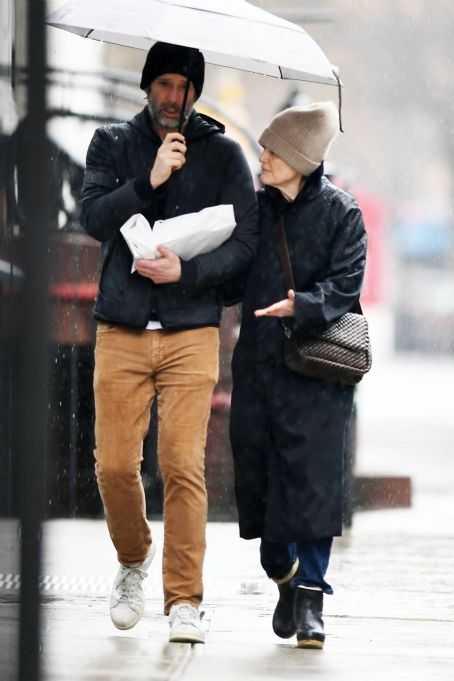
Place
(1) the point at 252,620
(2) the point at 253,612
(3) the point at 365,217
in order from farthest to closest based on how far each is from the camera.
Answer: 1. (3) the point at 365,217
2. (2) the point at 253,612
3. (1) the point at 252,620

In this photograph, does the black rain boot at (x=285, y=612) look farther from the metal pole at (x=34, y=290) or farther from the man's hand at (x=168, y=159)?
the metal pole at (x=34, y=290)

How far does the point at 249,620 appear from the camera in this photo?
6145 millimetres

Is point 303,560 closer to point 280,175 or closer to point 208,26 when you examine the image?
point 280,175

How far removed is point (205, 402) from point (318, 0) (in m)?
48.1

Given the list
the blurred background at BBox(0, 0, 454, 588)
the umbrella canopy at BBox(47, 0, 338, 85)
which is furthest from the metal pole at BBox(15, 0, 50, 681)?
the umbrella canopy at BBox(47, 0, 338, 85)

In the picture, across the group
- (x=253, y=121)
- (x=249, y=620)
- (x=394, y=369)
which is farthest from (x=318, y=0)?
(x=249, y=620)

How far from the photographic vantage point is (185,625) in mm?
5434

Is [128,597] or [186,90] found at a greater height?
[186,90]

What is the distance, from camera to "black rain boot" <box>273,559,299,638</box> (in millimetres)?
5637

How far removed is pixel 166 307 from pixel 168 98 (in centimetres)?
63

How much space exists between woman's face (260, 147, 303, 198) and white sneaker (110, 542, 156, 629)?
1.25m

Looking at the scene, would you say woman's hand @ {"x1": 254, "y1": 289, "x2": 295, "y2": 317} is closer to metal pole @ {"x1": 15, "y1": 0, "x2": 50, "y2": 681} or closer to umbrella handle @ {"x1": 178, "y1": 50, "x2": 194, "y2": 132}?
umbrella handle @ {"x1": 178, "y1": 50, "x2": 194, "y2": 132}

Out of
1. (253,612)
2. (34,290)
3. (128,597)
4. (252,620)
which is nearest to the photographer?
(34,290)

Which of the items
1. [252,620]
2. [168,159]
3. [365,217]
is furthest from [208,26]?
[365,217]
